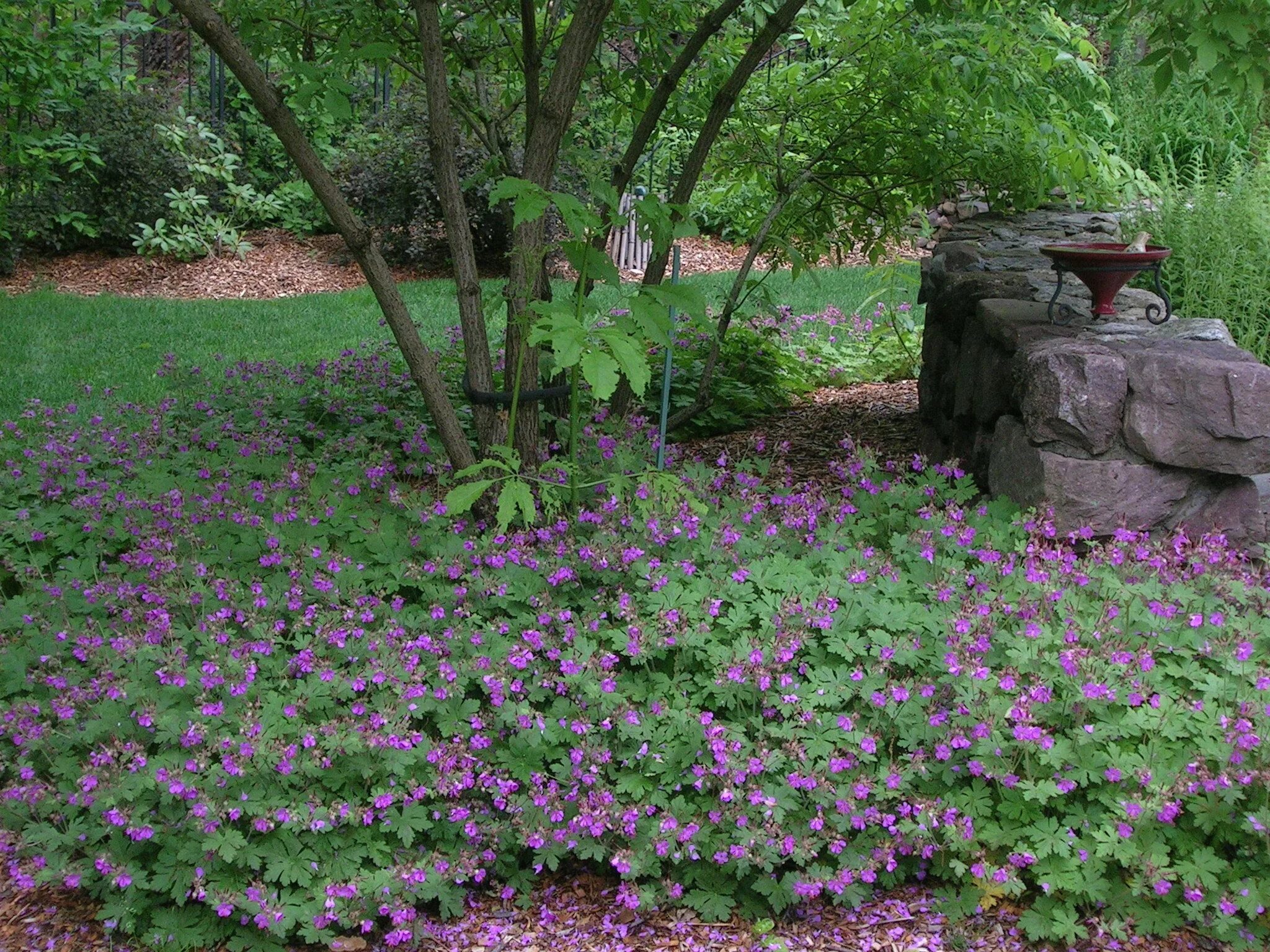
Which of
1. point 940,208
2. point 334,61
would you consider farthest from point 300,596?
point 940,208

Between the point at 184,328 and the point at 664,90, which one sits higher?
the point at 664,90

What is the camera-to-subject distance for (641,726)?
257 centimetres

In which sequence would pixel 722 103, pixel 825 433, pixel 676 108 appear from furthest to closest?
pixel 825 433
pixel 676 108
pixel 722 103

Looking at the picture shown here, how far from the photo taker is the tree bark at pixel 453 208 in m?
3.43

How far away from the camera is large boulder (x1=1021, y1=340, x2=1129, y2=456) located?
3.32m

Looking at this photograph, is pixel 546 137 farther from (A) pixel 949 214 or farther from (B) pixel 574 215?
(A) pixel 949 214

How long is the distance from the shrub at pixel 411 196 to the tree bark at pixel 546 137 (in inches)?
216

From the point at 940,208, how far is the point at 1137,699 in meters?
7.16

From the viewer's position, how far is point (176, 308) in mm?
7688

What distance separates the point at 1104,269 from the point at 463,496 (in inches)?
85.9

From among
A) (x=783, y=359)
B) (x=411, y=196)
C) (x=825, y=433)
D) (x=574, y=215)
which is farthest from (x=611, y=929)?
(x=411, y=196)

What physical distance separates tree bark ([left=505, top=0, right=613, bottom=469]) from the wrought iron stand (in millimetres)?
1649

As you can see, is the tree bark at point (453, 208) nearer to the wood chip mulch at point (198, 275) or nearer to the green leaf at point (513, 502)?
the green leaf at point (513, 502)

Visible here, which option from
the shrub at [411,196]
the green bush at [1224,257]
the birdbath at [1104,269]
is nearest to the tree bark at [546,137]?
the birdbath at [1104,269]
